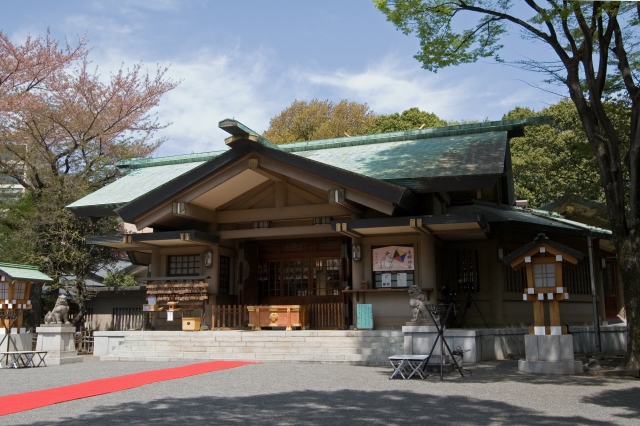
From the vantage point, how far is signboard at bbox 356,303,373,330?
15273 mm

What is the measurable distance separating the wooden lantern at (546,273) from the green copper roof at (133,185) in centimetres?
1077

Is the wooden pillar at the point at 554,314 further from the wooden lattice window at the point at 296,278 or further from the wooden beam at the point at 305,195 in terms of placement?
the wooden lattice window at the point at 296,278

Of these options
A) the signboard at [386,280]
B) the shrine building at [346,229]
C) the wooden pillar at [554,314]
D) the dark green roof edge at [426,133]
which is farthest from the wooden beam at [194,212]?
the wooden pillar at [554,314]

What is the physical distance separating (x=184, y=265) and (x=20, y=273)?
458 cm

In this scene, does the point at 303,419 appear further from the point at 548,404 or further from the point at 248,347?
the point at 248,347

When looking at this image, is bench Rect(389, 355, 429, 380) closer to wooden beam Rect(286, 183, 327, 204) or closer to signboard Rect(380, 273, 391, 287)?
signboard Rect(380, 273, 391, 287)

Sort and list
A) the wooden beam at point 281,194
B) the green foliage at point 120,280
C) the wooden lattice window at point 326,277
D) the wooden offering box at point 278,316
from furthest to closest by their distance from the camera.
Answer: the green foliage at point 120,280 < the wooden lattice window at point 326,277 < the wooden beam at point 281,194 < the wooden offering box at point 278,316

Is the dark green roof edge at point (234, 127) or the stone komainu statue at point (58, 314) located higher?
the dark green roof edge at point (234, 127)

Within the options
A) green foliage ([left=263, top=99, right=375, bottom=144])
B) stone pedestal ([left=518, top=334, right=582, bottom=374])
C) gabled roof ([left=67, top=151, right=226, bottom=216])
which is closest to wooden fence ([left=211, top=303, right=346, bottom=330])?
gabled roof ([left=67, top=151, right=226, bottom=216])

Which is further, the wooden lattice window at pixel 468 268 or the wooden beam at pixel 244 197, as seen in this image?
the wooden beam at pixel 244 197

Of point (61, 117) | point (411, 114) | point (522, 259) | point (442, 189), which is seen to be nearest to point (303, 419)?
point (522, 259)

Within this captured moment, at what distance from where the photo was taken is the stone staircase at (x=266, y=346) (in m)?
13.4

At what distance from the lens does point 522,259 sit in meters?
11.6

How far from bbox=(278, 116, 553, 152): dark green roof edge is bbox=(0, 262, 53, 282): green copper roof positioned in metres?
8.13
